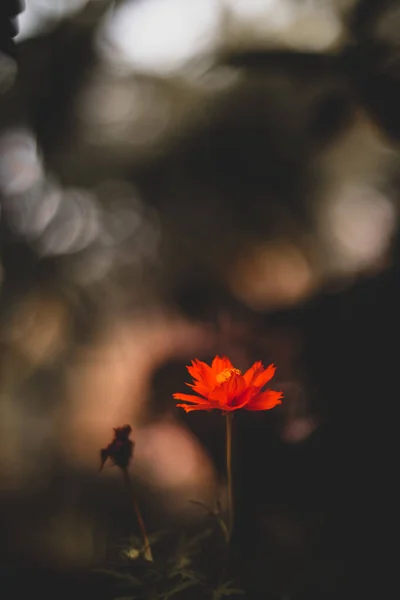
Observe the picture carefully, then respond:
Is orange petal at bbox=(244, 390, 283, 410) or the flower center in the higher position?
the flower center

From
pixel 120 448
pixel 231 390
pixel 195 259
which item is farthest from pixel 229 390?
pixel 195 259

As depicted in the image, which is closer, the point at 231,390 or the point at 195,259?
the point at 231,390

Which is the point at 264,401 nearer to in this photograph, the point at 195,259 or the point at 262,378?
the point at 262,378

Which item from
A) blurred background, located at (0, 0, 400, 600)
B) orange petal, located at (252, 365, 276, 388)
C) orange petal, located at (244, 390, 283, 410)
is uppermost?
blurred background, located at (0, 0, 400, 600)

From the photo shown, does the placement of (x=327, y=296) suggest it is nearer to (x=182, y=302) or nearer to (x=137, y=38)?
(x=182, y=302)

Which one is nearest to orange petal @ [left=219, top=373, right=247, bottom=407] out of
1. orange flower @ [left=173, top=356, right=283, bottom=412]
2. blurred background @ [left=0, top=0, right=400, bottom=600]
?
orange flower @ [left=173, top=356, right=283, bottom=412]

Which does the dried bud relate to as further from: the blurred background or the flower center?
the blurred background
